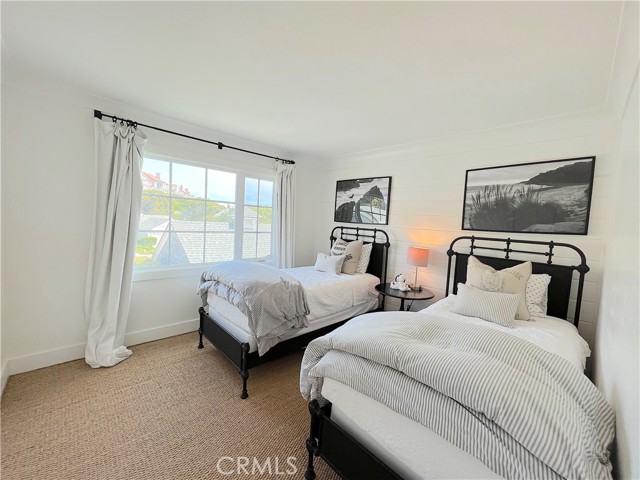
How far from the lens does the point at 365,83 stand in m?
1.98

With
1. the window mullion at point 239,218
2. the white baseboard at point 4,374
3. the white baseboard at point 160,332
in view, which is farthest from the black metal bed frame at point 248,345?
the white baseboard at point 4,374

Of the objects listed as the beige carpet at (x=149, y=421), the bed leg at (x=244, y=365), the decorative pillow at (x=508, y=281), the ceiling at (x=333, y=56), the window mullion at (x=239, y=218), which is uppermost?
the ceiling at (x=333, y=56)

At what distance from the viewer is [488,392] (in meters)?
0.96

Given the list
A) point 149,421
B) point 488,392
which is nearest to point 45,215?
point 149,421

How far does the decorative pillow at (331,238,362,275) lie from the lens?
11.6 feet

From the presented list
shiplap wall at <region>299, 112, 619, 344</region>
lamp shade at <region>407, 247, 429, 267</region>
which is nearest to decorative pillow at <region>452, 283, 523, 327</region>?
lamp shade at <region>407, 247, 429, 267</region>

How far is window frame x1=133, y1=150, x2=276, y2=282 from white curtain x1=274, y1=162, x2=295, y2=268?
3.6 inches

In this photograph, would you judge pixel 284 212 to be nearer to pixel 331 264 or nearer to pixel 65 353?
Answer: pixel 331 264

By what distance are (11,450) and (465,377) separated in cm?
253

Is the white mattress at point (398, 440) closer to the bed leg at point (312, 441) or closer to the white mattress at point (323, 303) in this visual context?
the bed leg at point (312, 441)

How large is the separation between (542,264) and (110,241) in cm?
403

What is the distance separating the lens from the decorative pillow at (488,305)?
2029mm

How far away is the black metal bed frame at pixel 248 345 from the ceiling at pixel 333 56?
166cm

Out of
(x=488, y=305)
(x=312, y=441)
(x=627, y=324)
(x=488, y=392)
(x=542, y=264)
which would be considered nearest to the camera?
(x=488, y=392)
